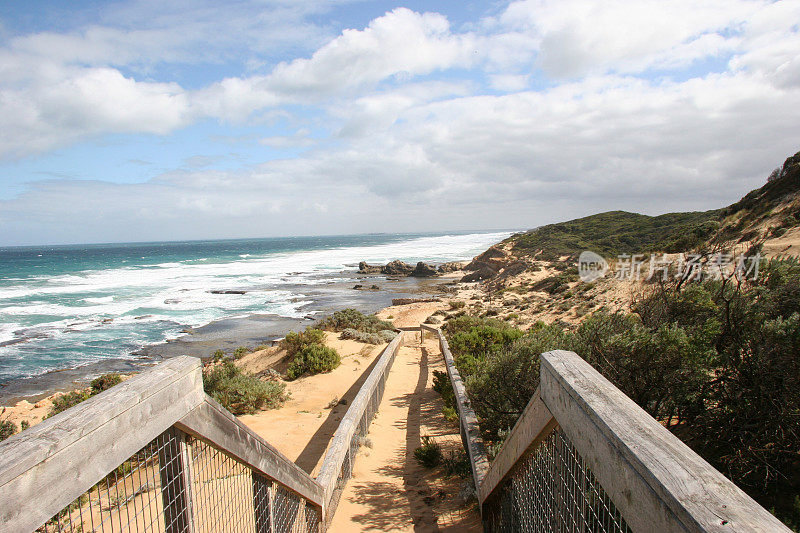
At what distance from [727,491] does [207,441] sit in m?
1.70

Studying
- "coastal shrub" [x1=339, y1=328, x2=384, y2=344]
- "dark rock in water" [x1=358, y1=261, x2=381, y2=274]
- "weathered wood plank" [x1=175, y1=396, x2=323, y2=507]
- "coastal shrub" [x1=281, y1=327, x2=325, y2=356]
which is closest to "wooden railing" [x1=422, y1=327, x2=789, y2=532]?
"weathered wood plank" [x1=175, y1=396, x2=323, y2=507]

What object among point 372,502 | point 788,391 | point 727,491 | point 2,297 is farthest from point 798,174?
point 2,297

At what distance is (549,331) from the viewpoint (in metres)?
5.21

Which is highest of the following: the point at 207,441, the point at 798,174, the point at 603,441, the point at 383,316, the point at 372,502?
the point at 798,174

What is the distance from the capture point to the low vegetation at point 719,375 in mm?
3328

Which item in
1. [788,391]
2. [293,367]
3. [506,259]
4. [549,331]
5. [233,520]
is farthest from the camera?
[506,259]

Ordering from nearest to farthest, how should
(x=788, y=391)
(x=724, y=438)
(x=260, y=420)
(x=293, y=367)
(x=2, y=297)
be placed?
(x=788, y=391) → (x=724, y=438) → (x=260, y=420) → (x=293, y=367) → (x=2, y=297)

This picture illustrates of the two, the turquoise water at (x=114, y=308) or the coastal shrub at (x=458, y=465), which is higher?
the coastal shrub at (x=458, y=465)

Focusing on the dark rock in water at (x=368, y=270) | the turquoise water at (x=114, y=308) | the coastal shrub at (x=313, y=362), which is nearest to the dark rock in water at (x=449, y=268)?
the dark rock in water at (x=368, y=270)

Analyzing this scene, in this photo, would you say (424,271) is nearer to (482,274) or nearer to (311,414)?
(482,274)

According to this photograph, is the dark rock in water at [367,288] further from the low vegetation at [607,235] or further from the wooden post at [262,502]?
the wooden post at [262,502]

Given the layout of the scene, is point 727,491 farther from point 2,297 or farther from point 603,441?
point 2,297

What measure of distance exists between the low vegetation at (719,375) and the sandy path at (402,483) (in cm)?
88

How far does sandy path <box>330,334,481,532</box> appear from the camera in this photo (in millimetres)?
4051
